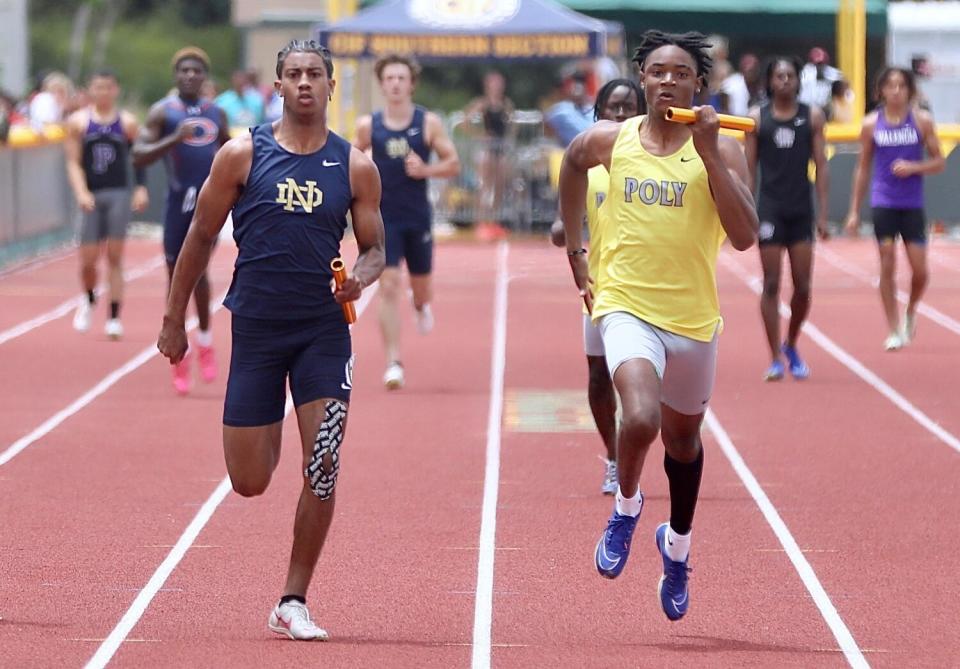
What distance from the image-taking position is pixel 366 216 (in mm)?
6598

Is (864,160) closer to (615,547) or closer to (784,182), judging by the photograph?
(784,182)

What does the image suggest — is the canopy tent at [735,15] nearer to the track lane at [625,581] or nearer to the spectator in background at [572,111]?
the spectator in background at [572,111]

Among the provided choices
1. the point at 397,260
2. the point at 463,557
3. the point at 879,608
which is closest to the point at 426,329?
the point at 397,260

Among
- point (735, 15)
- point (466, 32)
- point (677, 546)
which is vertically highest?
point (735, 15)

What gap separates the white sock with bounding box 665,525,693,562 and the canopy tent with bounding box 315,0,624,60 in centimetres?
1854

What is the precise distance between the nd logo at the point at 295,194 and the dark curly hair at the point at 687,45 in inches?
47.9

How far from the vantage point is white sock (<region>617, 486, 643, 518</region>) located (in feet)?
22.1

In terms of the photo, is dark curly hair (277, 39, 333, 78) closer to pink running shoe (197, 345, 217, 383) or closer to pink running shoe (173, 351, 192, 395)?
pink running shoe (173, 351, 192, 395)

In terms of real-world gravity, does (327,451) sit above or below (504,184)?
below

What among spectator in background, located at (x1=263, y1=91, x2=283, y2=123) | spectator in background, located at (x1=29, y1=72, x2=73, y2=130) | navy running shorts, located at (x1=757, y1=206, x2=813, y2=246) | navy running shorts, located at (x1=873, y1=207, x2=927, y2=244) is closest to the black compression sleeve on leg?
navy running shorts, located at (x1=757, y1=206, x2=813, y2=246)

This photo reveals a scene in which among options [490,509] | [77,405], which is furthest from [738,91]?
[490,509]

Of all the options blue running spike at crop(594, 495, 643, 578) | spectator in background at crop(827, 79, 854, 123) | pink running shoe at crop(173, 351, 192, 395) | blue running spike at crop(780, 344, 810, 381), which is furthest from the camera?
spectator in background at crop(827, 79, 854, 123)

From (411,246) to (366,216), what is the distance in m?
6.37

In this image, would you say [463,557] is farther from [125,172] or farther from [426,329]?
[125,172]
